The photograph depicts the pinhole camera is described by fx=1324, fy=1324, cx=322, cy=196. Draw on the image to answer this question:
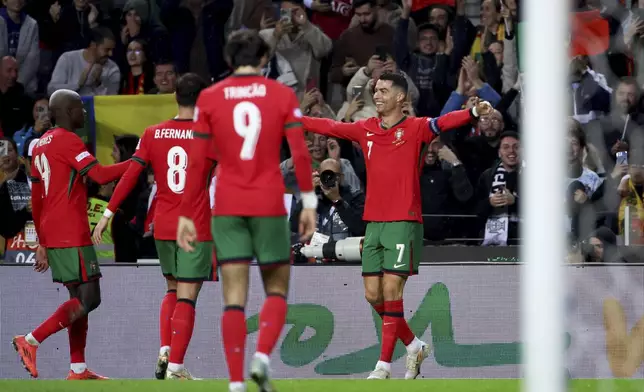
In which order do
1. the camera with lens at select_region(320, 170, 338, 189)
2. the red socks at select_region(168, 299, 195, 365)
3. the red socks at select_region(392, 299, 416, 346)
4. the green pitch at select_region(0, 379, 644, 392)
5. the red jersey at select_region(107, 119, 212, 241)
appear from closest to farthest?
the green pitch at select_region(0, 379, 644, 392) → the red socks at select_region(168, 299, 195, 365) → the red jersey at select_region(107, 119, 212, 241) → the red socks at select_region(392, 299, 416, 346) → the camera with lens at select_region(320, 170, 338, 189)

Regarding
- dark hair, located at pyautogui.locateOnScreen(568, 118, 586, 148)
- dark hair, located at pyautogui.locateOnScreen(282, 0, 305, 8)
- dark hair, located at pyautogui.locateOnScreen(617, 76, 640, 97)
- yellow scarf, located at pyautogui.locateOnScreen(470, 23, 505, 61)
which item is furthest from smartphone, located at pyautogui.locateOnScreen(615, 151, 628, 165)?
dark hair, located at pyautogui.locateOnScreen(282, 0, 305, 8)

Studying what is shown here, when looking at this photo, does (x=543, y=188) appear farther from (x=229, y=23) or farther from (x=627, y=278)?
(x=229, y=23)

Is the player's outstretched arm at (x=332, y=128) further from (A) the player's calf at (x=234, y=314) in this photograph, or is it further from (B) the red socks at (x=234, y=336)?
(B) the red socks at (x=234, y=336)

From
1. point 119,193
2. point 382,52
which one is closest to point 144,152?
point 119,193

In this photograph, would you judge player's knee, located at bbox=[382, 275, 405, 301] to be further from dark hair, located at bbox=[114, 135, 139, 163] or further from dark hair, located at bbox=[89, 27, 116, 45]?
dark hair, located at bbox=[89, 27, 116, 45]

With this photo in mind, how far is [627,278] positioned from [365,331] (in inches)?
89.3

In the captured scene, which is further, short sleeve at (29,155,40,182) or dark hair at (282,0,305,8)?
dark hair at (282,0,305,8)

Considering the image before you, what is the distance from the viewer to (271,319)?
24.2 ft

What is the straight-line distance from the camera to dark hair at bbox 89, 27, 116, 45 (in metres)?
15.0

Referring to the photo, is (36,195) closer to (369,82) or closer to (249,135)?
(249,135)

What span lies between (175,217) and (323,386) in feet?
6.49

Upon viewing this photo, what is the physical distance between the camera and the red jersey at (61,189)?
10.1 meters

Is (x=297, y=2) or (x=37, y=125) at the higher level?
(x=297, y=2)

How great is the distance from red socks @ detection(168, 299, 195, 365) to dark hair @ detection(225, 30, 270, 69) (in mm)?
2662
